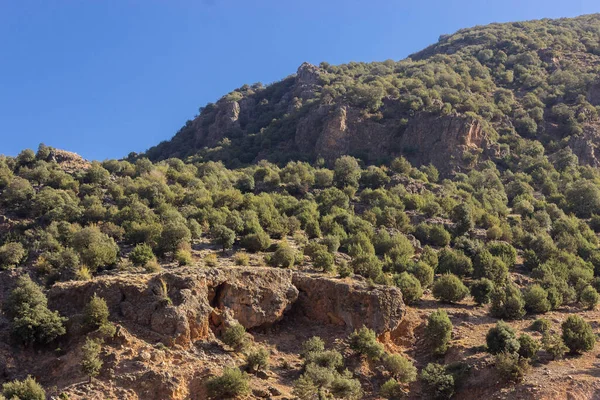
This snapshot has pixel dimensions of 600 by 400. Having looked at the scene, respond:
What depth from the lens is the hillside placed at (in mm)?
19656

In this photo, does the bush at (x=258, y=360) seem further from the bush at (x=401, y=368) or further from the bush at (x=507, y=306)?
the bush at (x=507, y=306)

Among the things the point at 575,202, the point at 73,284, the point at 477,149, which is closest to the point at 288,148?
the point at 477,149

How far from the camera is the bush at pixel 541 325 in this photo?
2422 cm

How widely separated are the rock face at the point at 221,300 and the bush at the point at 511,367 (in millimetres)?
5210

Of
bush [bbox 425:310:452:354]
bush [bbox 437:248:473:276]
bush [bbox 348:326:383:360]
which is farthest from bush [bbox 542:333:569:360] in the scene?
bush [bbox 437:248:473:276]

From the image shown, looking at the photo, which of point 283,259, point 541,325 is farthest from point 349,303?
point 541,325

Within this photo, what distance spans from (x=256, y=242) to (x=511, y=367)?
15587 mm

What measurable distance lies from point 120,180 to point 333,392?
97.1ft

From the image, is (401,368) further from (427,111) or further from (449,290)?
(427,111)

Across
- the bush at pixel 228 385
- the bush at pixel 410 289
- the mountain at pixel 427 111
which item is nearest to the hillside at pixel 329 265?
the bush at pixel 228 385

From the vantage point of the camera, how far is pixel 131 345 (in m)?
19.4

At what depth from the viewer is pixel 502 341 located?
2148 cm

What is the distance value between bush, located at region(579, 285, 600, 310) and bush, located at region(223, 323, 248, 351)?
1965cm

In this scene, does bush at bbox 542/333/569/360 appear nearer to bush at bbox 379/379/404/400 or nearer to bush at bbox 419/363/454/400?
bush at bbox 419/363/454/400
